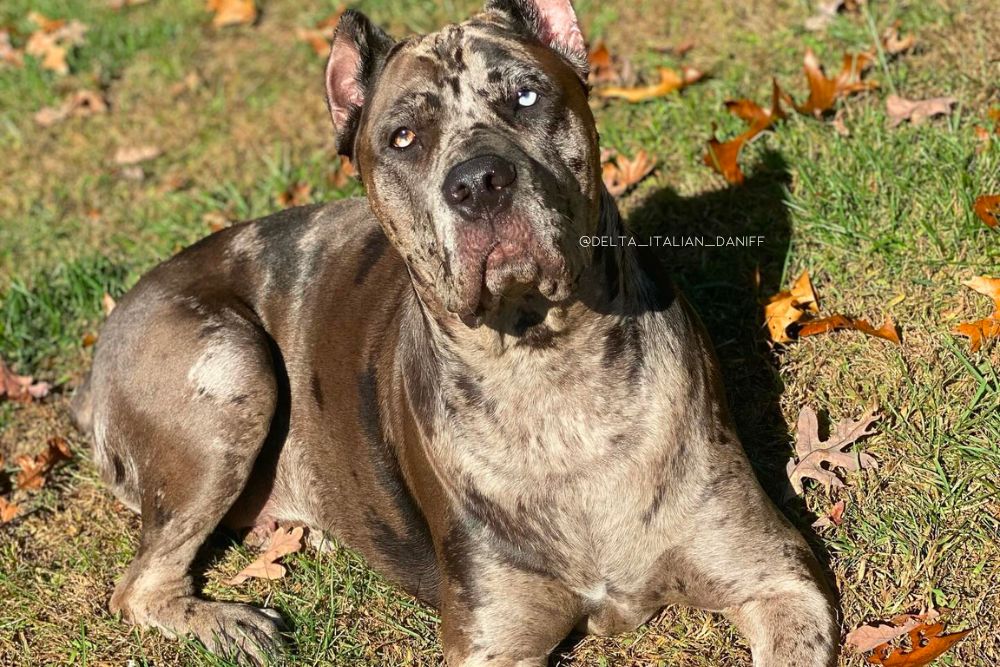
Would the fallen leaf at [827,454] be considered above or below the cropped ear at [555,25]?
below

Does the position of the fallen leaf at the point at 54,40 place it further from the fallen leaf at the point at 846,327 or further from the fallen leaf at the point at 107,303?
the fallen leaf at the point at 846,327

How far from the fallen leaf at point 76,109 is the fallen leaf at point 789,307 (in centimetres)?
515

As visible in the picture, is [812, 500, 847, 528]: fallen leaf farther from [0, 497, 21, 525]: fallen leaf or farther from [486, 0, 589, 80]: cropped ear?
[0, 497, 21, 525]: fallen leaf

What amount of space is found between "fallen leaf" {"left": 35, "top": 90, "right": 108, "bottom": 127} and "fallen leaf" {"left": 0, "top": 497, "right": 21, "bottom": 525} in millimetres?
3587

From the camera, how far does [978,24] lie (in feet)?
20.3

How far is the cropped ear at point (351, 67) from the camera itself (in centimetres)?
434

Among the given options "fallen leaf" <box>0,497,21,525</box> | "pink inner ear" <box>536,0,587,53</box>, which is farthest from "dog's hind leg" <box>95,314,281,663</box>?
"pink inner ear" <box>536,0,587,53</box>

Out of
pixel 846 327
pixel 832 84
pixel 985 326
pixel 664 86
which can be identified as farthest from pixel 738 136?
pixel 985 326

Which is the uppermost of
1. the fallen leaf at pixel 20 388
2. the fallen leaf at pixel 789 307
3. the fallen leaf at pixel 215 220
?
the fallen leaf at pixel 789 307

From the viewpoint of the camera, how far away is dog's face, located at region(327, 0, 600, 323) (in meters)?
3.73

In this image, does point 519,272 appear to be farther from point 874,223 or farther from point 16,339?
point 16,339

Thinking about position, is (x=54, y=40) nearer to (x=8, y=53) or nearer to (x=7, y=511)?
(x=8, y=53)

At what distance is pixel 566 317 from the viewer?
3.99m

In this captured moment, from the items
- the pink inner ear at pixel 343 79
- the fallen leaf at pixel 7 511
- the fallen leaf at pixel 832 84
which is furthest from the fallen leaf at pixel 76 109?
the fallen leaf at pixel 832 84
